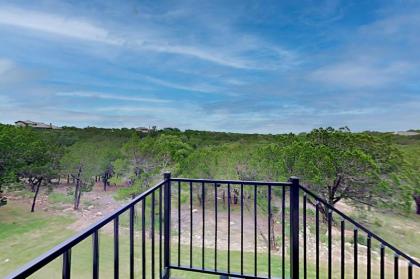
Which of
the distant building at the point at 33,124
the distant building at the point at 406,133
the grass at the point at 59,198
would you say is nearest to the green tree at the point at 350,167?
the distant building at the point at 406,133

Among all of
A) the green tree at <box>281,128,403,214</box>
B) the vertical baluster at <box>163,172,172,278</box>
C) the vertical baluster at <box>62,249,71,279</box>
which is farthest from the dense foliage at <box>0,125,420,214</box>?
the vertical baluster at <box>62,249,71,279</box>

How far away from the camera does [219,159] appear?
8.50 meters

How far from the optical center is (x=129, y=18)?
5.52 m

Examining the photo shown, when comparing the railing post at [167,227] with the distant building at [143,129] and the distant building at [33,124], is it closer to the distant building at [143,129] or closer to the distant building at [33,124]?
the distant building at [143,129]

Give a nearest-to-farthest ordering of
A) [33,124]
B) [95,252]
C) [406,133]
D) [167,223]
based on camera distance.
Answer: [95,252], [167,223], [406,133], [33,124]

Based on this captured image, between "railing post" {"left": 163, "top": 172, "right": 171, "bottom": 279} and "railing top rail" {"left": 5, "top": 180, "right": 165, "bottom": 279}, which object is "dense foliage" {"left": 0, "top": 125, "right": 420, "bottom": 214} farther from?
"railing top rail" {"left": 5, "top": 180, "right": 165, "bottom": 279}

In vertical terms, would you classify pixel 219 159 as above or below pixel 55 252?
below

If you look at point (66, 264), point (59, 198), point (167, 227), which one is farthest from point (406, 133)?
point (59, 198)

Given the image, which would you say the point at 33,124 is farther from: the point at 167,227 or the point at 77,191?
the point at 167,227

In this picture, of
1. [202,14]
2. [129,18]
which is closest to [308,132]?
[202,14]

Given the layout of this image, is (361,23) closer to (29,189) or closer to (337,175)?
(337,175)

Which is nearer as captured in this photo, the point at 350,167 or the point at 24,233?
the point at 350,167

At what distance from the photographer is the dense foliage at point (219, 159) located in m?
6.77

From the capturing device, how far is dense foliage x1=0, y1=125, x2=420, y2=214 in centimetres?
677
